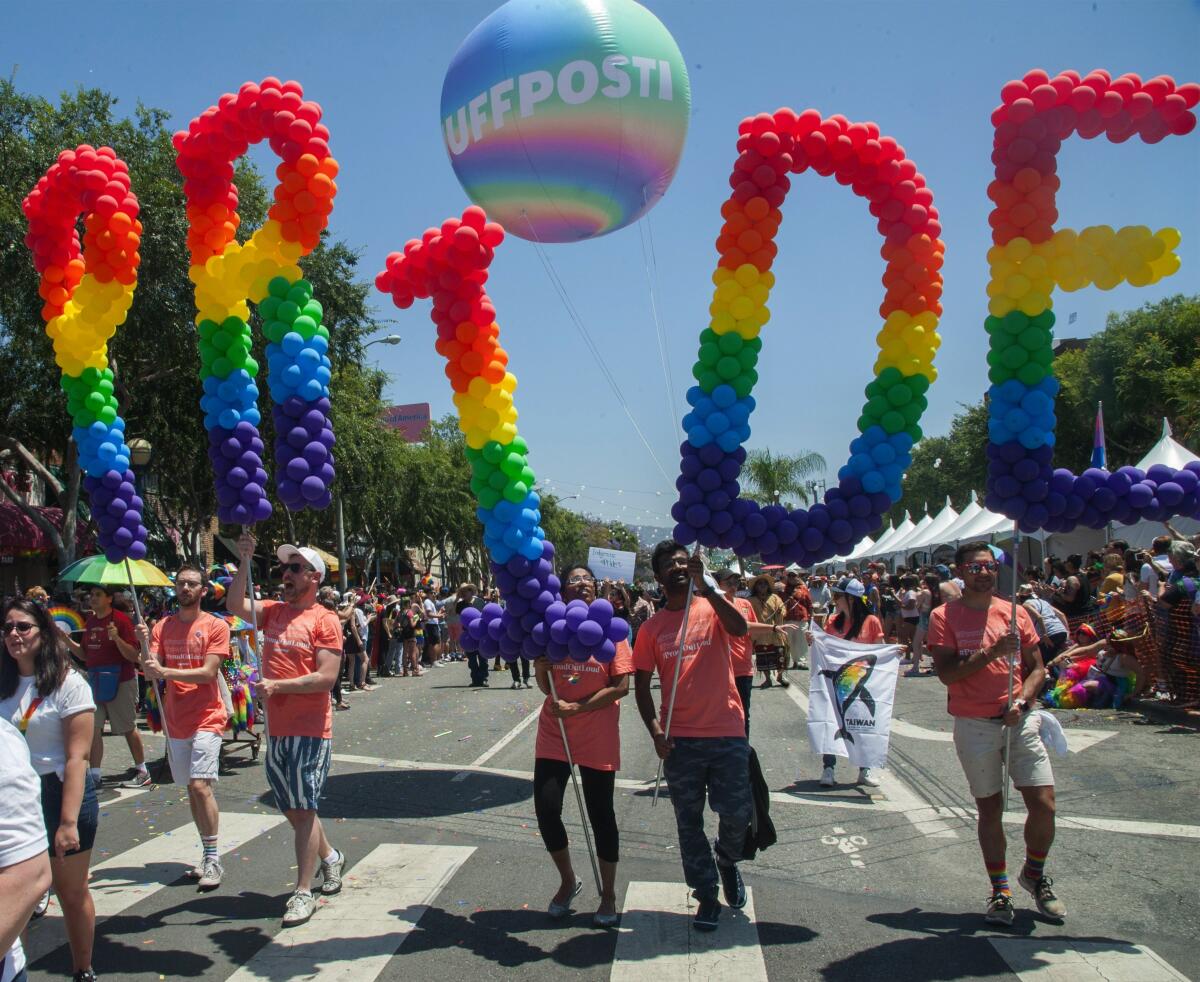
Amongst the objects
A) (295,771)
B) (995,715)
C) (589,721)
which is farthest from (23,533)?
(995,715)

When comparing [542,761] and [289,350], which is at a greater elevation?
[289,350]

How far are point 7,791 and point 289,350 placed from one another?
10.9 feet

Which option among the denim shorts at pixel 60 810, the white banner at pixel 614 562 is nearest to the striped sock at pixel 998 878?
the denim shorts at pixel 60 810

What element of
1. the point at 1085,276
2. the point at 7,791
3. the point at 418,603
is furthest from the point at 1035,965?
the point at 418,603

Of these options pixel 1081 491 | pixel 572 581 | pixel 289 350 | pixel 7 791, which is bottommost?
pixel 7 791

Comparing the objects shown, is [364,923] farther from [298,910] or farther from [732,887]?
[732,887]

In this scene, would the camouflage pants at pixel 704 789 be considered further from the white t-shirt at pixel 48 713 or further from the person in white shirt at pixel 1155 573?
the person in white shirt at pixel 1155 573

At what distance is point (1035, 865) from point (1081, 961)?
661 mm

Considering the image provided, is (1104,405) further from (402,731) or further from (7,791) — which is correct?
(7,791)

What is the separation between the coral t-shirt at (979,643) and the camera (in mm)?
5363

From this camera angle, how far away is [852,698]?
8609 millimetres

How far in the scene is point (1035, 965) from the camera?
15.1 feet

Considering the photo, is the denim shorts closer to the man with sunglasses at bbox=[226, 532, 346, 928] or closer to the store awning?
the man with sunglasses at bbox=[226, 532, 346, 928]

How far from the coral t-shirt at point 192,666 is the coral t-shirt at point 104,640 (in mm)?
2949
